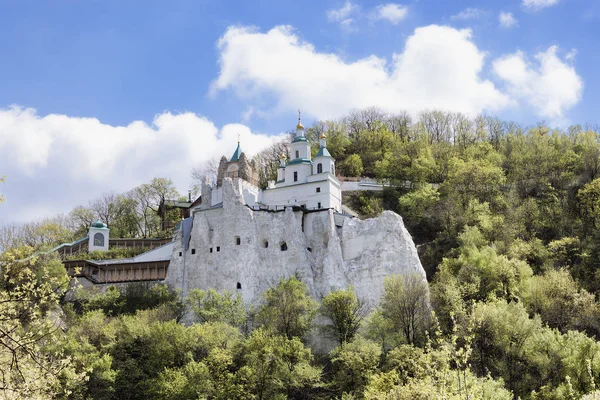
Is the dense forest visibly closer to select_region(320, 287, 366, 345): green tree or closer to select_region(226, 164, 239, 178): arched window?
select_region(320, 287, 366, 345): green tree

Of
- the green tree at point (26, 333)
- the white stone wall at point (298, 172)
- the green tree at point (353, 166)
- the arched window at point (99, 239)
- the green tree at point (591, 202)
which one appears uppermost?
the green tree at point (353, 166)

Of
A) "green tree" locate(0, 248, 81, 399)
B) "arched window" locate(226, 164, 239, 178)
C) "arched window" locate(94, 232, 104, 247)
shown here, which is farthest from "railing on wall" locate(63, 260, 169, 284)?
"green tree" locate(0, 248, 81, 399)

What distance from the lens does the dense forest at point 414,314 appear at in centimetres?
3456

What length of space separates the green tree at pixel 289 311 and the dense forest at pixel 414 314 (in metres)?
0.09

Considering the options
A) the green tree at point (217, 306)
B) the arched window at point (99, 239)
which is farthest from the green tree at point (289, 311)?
the arched window at point (99, 239)

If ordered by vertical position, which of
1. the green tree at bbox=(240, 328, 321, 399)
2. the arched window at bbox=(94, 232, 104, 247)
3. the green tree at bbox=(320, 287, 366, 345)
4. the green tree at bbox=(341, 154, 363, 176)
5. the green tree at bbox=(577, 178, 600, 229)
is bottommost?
the green tree at bbox=(240, 328, 321, 399)

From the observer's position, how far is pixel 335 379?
37.1 meters

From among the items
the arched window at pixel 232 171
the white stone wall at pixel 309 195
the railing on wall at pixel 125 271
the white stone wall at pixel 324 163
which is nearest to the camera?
the railing on wall at pixel 125 271

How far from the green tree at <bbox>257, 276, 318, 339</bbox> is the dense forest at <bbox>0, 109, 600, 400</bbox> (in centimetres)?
9

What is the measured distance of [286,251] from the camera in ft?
154

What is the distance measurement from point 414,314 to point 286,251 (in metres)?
11.1

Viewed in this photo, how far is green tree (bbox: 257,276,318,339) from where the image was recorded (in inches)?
1626

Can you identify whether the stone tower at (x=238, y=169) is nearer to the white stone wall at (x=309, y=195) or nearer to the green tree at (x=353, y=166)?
the white stone wall at (x=309, y=195)

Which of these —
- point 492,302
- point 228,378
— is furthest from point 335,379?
point 492,302
